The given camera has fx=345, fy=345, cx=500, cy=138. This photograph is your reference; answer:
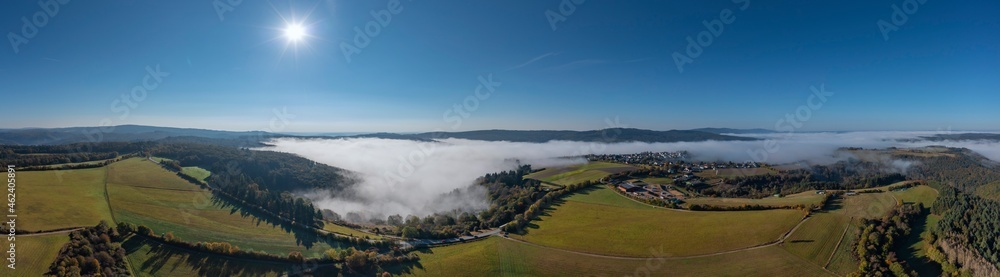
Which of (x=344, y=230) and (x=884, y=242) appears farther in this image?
(x=344, y=230)

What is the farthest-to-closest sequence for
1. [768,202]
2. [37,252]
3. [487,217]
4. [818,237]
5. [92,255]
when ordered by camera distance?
[487,217] < [768,202] < [818,237] < [92,255] < [37,252]

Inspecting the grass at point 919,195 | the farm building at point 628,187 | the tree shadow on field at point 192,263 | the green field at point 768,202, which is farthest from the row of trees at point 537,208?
the grass at point 919,195

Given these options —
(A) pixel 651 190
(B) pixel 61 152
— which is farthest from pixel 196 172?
(A) pixel 651 190

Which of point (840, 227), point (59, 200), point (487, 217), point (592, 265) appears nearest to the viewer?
point (592, 265)

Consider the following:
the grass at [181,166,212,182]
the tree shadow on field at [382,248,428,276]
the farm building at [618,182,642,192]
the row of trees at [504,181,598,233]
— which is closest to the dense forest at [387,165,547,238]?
the row of trees at [504,181,598,233]

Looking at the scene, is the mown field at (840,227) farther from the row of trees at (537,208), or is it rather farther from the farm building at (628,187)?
the row of trees at (537,208)

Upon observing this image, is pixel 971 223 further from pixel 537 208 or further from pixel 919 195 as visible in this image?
pixel 537 208
